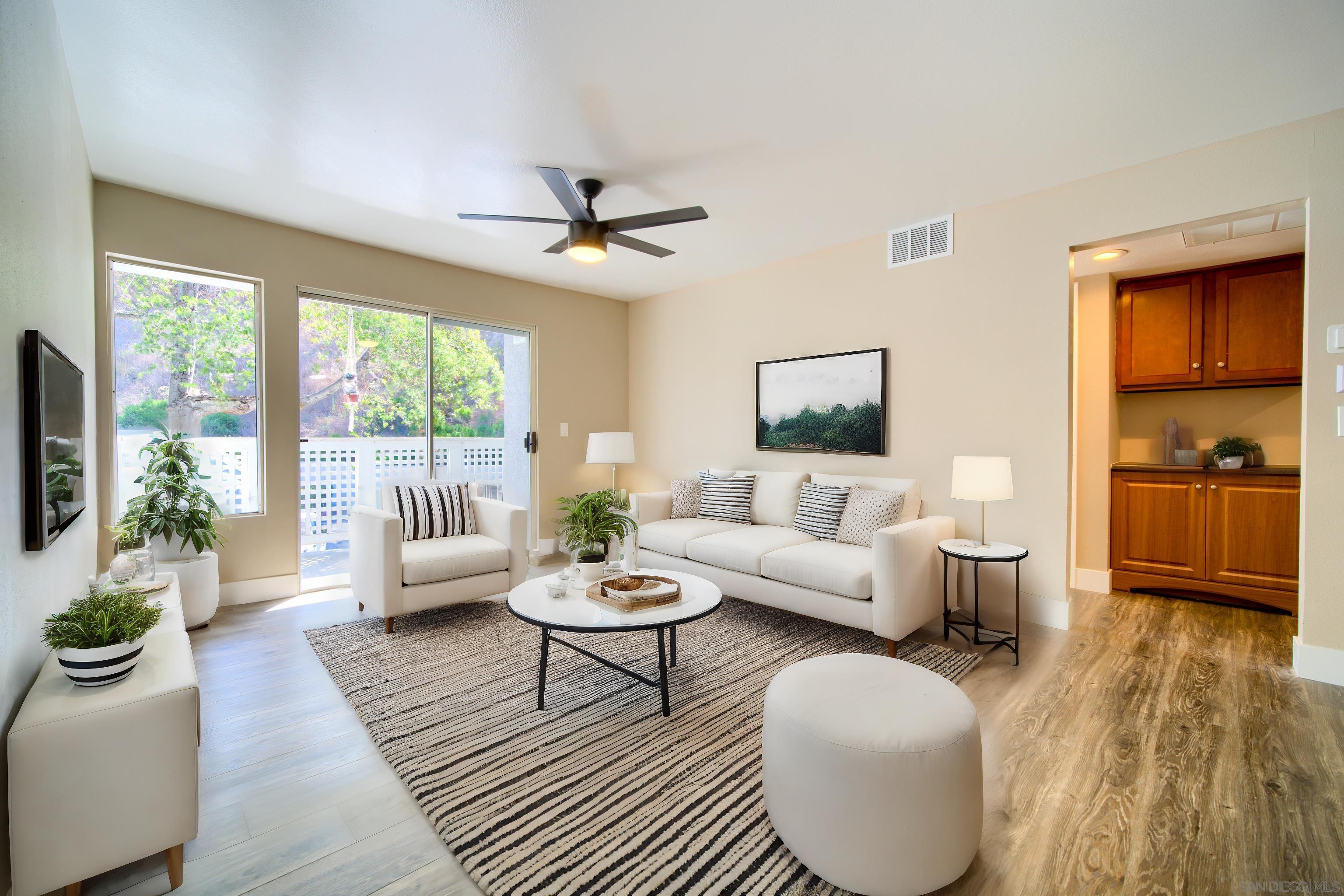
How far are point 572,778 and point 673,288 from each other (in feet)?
14.8

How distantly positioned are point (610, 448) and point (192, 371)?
114 inches

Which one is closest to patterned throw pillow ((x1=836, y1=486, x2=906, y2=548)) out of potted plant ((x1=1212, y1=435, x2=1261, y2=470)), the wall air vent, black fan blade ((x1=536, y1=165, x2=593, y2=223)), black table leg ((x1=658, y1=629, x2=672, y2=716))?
the wall air vent

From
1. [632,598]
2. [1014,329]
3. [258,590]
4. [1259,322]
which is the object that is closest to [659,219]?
[632,598]

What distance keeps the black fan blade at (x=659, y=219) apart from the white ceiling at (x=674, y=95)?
1.04 ft

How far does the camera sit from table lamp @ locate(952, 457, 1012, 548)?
9.82 feet

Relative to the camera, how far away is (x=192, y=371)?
3.62 metres

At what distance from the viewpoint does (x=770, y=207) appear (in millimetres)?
3525

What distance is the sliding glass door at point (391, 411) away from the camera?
4102 millimetres

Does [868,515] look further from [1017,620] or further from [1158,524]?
[1158,524]

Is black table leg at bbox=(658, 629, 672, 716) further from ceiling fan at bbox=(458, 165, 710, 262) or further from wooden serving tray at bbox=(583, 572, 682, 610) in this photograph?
ceiling fan at bbox=(458, 165, 710, 262)

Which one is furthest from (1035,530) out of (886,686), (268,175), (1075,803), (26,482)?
(268,175)

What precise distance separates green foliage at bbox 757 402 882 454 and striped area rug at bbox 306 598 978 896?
1.37 m

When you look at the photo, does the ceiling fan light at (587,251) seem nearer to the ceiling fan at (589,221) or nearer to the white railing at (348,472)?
the ceiling fan at (589,221)

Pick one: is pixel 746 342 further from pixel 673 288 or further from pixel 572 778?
pixel 572 778
